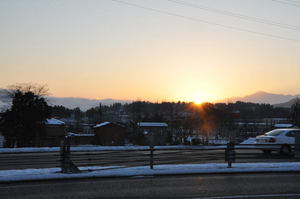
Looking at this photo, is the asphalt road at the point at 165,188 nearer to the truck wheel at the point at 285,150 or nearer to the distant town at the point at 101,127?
the distant town at the point at 101,127

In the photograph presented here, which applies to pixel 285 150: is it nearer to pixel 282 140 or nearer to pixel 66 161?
pixel 282 140

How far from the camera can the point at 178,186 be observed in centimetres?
1058

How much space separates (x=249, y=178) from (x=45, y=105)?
42.6 m

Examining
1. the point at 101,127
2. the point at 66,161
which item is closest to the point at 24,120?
the point at 101,127

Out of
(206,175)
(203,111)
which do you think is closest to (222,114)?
(203,111)

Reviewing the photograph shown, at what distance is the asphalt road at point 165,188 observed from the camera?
9.22 metres

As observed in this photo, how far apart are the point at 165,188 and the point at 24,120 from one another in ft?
135

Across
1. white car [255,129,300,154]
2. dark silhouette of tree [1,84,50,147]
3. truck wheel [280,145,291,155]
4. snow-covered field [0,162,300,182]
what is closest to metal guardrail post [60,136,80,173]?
snow-covered field [0,162,300,182]

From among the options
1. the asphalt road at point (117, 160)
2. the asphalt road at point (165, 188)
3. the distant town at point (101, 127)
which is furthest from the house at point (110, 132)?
the asphalt road at point (165, 188)

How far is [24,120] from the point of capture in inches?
1905

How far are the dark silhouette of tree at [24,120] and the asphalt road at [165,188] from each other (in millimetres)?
38848

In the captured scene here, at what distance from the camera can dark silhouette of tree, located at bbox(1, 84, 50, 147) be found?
48.4 m

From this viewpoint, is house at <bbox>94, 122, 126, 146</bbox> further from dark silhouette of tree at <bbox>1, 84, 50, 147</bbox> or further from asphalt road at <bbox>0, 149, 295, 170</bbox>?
asphalt road at <bbox>0, 149, 295, 170</bbox>

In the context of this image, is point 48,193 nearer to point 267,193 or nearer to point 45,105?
point 267,193
